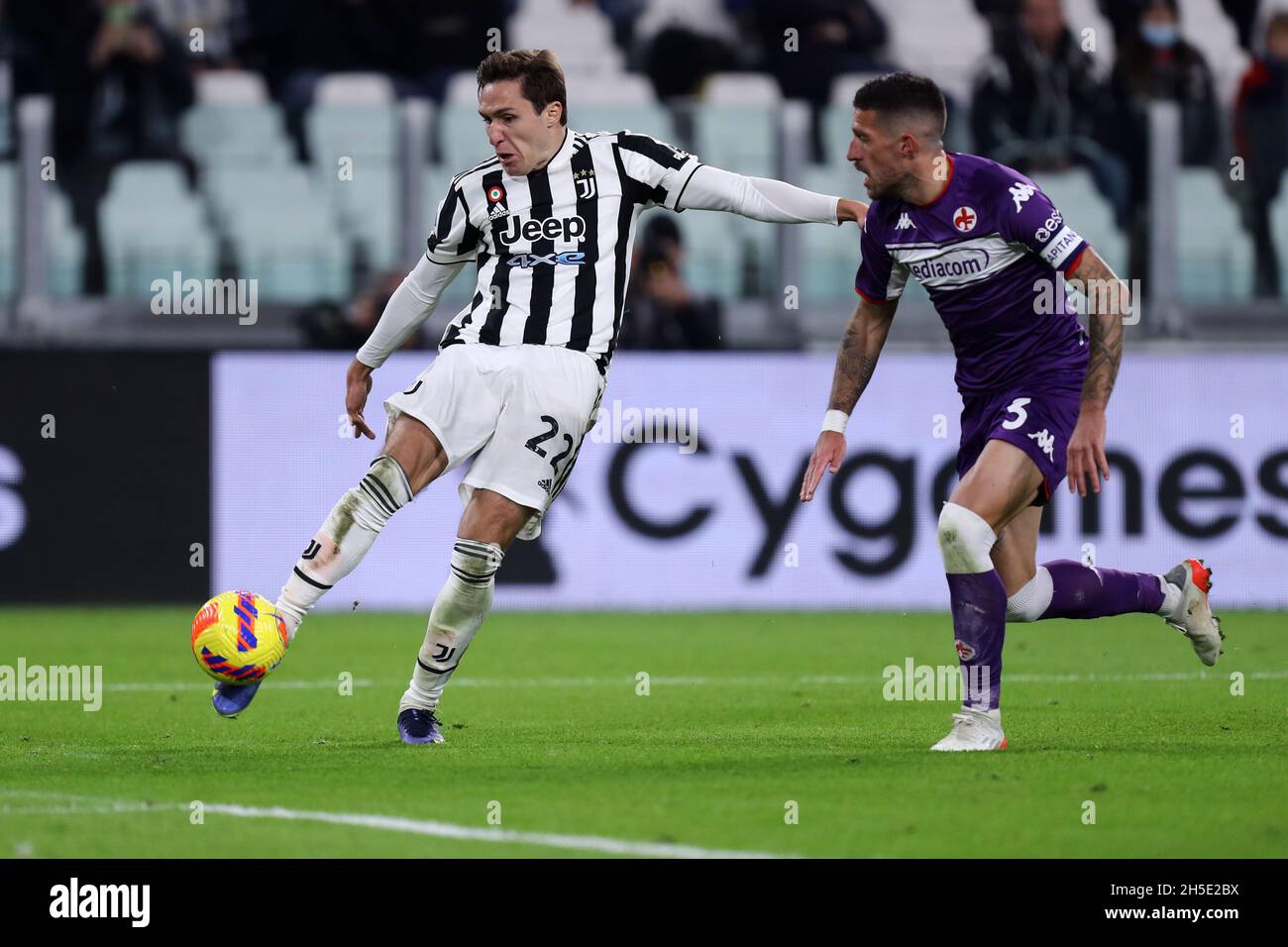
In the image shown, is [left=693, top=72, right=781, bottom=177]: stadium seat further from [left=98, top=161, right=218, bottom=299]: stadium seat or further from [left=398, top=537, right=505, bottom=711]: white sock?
[left=398, top=537, right=505, bottom=711]: white sock

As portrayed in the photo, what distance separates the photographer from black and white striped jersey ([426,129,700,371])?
677 centimetres

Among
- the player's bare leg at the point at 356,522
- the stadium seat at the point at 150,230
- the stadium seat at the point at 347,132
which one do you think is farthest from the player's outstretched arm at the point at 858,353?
the stadium seat at the point at 150,230

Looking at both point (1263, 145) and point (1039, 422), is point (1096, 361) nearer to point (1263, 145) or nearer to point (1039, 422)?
point (1039, 422)

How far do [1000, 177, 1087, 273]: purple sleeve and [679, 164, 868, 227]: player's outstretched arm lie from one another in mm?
542

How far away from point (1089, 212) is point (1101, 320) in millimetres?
7657

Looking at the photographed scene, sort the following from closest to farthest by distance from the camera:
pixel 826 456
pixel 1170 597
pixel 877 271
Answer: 1. pixel 826 456
2. pixel 877 271
3. pixel 1170 597

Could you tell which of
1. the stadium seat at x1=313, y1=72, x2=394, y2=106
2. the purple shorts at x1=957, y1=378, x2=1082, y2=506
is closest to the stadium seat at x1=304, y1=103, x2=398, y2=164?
the stadium seat at x1=313, y1=72, x2=394, y2=106

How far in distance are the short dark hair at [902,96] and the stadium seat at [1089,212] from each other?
7.43 meters

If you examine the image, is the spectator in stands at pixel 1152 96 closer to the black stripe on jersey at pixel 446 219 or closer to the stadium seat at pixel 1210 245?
the stadium seat at pixel 1210 245

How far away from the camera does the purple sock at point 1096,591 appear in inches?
278

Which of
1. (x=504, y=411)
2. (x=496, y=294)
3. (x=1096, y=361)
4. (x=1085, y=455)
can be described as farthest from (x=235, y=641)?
(x=1096, y=361)

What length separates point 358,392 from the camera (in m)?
7.01

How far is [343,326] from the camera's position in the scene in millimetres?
13031
